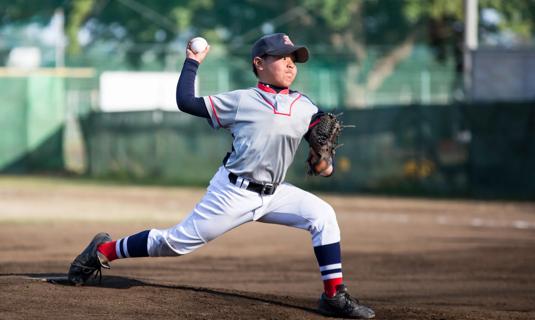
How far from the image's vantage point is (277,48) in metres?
6.25

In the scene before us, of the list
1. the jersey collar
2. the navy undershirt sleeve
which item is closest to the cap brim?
the jersey collar

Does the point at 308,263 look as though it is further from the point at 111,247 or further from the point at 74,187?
the point at 74,187

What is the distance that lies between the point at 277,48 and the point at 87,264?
200 cm

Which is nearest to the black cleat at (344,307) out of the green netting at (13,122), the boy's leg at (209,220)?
the boy's leg at (209,220)

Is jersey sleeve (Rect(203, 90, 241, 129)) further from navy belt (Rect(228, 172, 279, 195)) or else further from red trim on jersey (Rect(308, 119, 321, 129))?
red trim on jersey (Rect(308, 119, 321, 129))

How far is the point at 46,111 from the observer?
3019cm

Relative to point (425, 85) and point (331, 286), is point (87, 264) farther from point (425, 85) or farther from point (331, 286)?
point (425, 85)

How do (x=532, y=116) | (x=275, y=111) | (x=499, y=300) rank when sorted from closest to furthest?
(x=275, y=111), (x=499, y=300), (x=532, y=116)

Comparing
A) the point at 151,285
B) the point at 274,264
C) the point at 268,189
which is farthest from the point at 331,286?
the point at 274,264

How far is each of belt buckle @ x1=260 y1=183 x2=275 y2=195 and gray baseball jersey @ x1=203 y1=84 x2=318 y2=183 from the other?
0.03 meters

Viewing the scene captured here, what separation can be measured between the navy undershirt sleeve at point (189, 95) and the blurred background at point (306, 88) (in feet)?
40.9

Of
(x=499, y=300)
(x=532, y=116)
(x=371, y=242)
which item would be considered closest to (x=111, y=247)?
(x=499, y=300)

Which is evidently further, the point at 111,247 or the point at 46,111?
the point at 46,111

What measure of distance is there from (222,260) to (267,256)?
2.19ft
